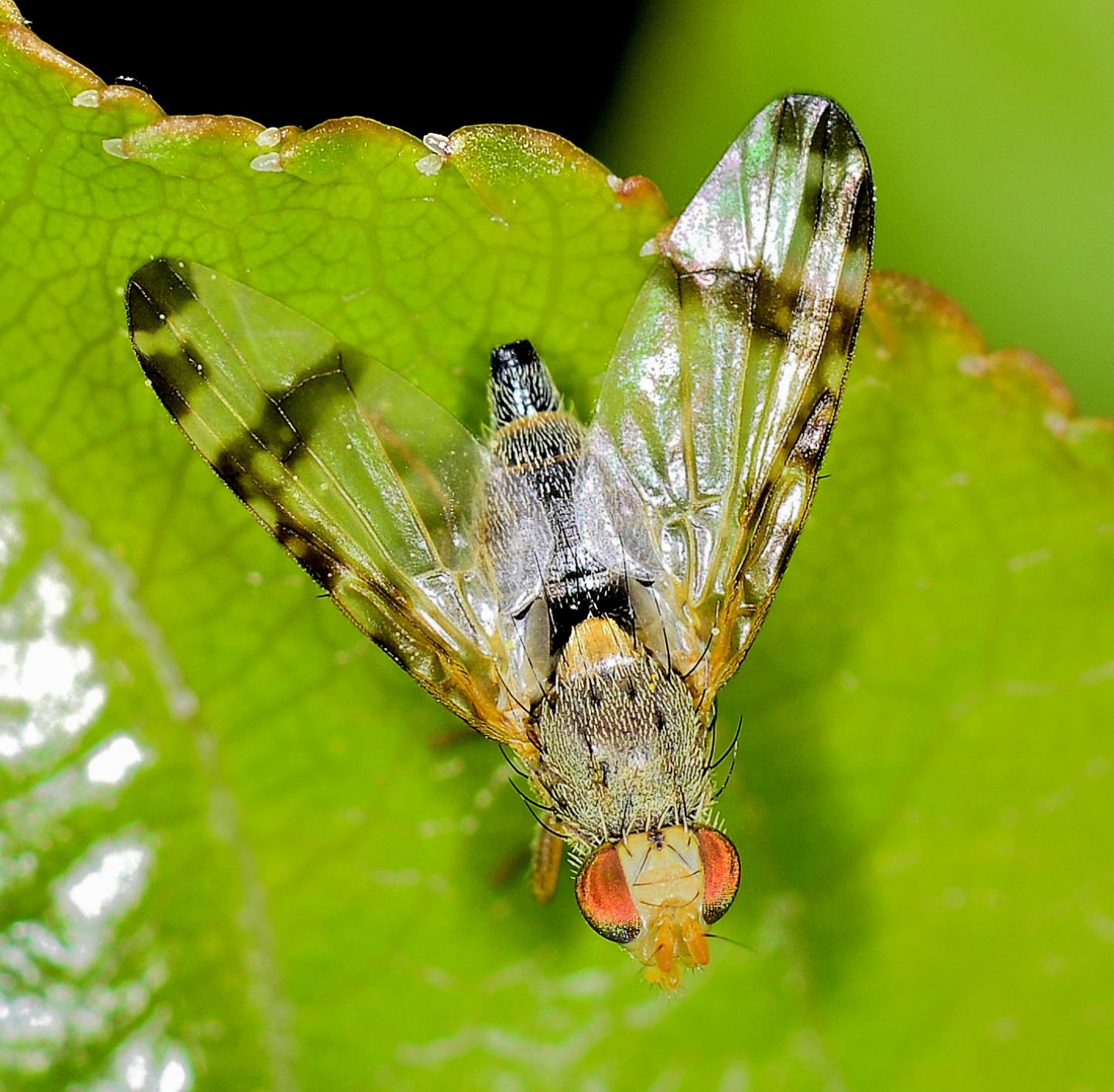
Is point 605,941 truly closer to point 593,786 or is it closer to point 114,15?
point 593,786

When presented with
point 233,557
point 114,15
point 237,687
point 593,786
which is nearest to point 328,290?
point 233,557

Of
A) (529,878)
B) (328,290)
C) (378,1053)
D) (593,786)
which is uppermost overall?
(328,290)

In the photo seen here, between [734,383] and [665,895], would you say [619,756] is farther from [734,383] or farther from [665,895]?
[734,383]

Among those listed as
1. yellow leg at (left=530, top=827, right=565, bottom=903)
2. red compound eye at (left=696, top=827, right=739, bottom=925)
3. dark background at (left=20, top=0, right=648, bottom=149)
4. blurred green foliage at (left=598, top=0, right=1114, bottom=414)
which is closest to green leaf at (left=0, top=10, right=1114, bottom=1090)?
yellow leg at (left=530, top=827, right=565, bottom=903)

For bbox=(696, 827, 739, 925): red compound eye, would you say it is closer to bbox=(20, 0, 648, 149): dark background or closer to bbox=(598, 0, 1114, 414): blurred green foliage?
bbox=(598, 0, 1114, 414): blurred green foliage

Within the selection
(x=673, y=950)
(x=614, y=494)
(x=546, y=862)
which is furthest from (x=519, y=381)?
(x=673, y=950)
